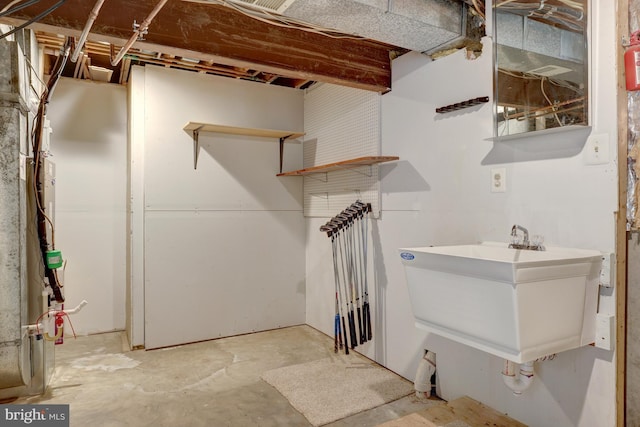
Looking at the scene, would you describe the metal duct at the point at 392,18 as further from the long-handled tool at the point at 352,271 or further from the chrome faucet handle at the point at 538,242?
the long-handled tool at the point at 352,271

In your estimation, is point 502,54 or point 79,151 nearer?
point 502,54

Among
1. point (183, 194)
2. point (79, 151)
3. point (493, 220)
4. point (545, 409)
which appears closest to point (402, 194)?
point (493, 220)

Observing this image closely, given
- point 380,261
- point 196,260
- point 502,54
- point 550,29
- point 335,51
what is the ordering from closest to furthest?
point 550,29
point 502,54
point 335,51
point 380,261
point 196,260

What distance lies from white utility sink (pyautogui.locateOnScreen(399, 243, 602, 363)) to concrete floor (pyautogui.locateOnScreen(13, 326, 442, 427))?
1.01m

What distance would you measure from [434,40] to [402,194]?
106 centimetres

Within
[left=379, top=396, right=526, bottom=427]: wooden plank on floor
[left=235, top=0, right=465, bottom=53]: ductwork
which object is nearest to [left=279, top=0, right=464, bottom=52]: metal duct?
[left=235, top=0, right=465, bottom=53]: ductwork

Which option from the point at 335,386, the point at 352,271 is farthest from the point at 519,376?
the point at 352,271

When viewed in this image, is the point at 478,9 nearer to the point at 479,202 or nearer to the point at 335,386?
the point at 479,202

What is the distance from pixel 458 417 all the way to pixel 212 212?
108 inches

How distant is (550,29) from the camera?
1934 millimetres

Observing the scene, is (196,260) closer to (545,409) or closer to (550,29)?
(545,409)

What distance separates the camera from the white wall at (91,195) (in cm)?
385

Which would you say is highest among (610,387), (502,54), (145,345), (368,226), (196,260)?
(502,54)

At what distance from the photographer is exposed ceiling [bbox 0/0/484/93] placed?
1968 mm
